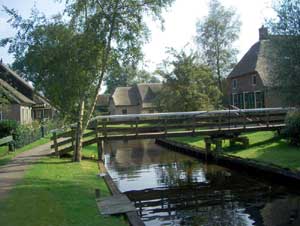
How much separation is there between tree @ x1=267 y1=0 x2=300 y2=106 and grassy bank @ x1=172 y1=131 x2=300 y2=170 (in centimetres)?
378

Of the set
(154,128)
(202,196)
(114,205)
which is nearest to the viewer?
(114,205)

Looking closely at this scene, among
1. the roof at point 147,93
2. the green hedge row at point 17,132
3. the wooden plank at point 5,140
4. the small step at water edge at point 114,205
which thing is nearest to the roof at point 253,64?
the green hedge row at point 17,132

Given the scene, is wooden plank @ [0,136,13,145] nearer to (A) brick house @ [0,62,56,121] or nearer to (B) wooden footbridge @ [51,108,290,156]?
(B) wooden footbridge @ [51,108,290,156]

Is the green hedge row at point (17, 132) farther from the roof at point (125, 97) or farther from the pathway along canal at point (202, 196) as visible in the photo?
the roof at point (125, 97)

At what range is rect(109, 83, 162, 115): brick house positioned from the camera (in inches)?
3152

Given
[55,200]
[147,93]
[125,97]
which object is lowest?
[55,200]

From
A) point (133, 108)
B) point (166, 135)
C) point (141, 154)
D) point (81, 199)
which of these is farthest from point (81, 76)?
point (133, 108)

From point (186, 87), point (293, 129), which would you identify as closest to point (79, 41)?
point (293, 129)

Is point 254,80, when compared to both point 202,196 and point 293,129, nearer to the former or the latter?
point 293,129

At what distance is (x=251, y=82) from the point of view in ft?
151

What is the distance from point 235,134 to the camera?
26828 millimetres

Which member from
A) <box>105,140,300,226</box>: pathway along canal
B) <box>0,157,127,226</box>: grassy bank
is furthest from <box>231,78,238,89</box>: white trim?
<box>0,157,127,226</box>: grassy bank

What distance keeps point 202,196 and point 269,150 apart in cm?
944

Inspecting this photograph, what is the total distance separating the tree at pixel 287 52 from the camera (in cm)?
1588
